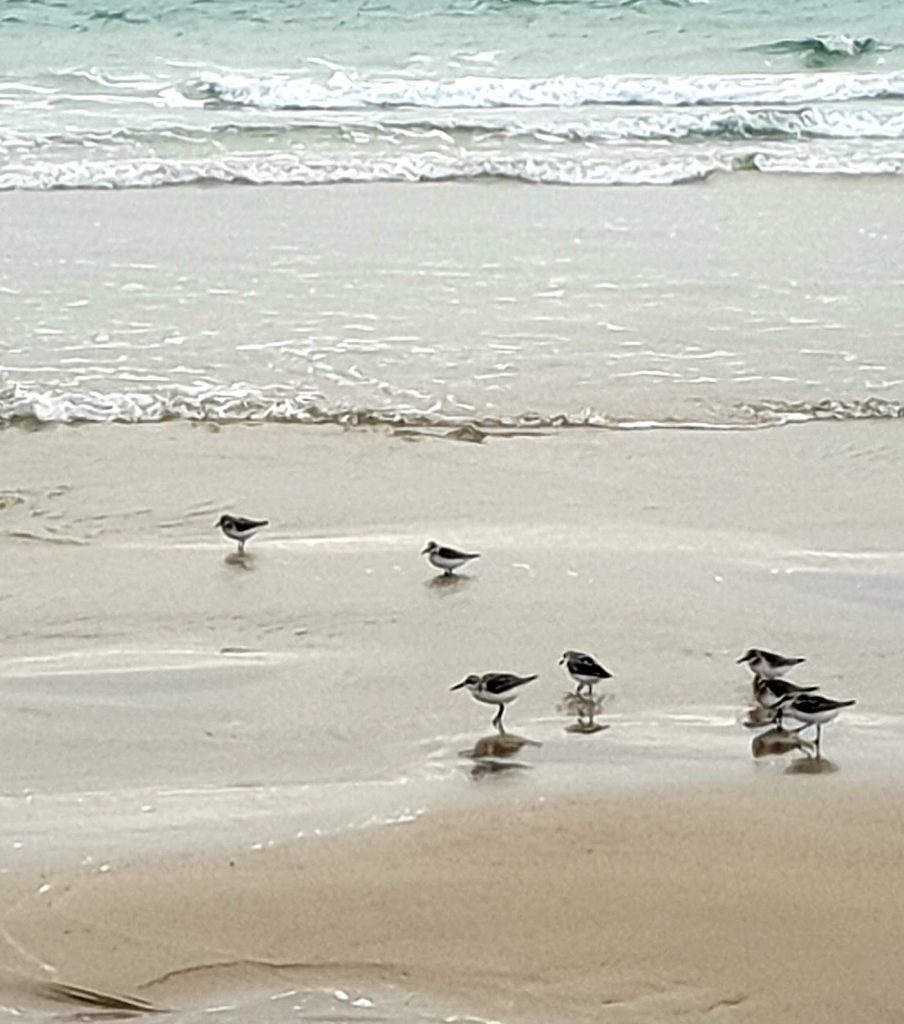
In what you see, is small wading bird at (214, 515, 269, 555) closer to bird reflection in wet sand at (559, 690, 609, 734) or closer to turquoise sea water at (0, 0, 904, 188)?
bird reflection in wet sand at (559, 690, 609, 734)

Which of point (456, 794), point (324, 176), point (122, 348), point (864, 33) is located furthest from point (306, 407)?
point (864, 33)

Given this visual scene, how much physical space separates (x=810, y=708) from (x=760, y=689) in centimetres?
22

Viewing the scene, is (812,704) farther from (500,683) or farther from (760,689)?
(500,683)

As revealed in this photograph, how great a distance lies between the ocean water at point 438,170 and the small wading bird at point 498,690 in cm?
283

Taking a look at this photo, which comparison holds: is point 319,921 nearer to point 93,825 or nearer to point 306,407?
point 93,825

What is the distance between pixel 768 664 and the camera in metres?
5.04

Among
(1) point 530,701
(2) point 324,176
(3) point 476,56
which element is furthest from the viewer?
(3) point 476,56

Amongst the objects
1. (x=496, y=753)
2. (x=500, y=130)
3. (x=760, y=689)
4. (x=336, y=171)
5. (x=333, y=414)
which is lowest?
(x=496, y=753)

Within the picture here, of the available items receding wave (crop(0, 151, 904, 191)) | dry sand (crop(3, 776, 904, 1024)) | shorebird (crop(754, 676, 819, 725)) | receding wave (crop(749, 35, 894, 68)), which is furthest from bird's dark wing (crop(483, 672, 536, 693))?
receding wave (crop(749, 35, 894, 68))

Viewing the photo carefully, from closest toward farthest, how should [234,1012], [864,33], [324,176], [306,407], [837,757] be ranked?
[234,1012], [837,757], [306,407], [324,176], [864,33]

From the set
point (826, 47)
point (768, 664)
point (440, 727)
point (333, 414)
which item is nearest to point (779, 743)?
point (768, 664)

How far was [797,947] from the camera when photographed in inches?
150

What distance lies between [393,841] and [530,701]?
0.93m

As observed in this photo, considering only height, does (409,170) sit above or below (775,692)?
above
